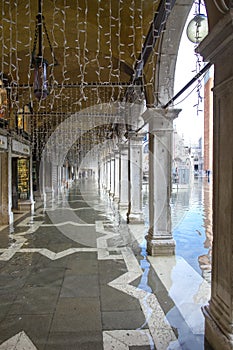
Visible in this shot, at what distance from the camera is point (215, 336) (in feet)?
8.74

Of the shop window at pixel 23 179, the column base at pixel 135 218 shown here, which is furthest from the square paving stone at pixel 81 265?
the shop window at pixel 23 179

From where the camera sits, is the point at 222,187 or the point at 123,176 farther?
the point at 123,176

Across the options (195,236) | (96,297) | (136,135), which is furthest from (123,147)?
(96,297)

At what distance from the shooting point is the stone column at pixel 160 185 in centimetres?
576

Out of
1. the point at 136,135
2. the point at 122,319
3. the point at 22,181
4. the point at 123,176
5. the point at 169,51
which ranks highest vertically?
the point at 169,51

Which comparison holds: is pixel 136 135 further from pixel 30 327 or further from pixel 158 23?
pixel 30 327

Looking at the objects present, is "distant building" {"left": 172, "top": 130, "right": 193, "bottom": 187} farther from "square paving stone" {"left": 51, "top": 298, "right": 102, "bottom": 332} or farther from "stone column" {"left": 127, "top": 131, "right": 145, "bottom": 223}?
"square paving stone" {"left": 51, "top": 298, "right": 102, "bottom": 332}

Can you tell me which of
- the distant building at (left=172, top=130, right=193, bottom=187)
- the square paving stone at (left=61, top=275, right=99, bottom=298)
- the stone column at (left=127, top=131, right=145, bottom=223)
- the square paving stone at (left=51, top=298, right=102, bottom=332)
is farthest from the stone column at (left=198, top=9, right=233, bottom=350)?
the distant building at (left=172, top=130, right=193, bottom=187)

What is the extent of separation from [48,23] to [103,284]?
4.49 meters

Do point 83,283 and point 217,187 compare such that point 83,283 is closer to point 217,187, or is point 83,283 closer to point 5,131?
point 217,187

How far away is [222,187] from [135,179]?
22.4 feet

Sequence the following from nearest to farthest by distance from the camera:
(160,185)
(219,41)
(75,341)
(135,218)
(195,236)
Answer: (219,41) → (75,341) → (160,185) → (195,236) → (135,218)

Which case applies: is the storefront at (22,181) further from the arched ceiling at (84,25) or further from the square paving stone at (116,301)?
the square paving stone at (116,301)

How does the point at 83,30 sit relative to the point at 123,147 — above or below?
above
